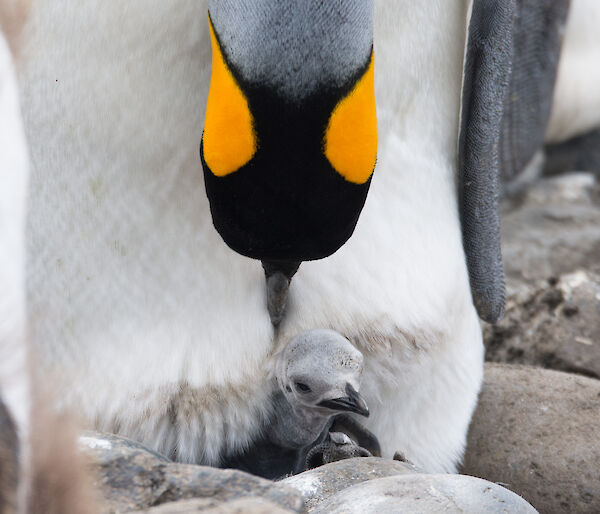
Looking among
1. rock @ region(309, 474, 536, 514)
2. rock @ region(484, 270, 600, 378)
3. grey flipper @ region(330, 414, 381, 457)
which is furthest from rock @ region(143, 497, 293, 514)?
rock @ region(484, 270, 600, 378)

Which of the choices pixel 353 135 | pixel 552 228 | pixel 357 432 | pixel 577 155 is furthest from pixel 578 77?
pixel 353 135

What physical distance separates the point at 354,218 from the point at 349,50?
191 mm

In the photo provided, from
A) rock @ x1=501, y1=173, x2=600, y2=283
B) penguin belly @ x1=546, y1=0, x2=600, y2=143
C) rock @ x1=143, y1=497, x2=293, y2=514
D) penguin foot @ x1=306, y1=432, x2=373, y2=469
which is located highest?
penguin belly @ x1=546, y1=0, x2=600, y2=143

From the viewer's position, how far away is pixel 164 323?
1340 mm

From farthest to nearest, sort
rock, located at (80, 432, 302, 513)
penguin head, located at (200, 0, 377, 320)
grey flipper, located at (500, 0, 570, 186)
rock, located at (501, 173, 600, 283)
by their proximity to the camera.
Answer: rock, located at (501, 173, 600, 283) < grey flipper, located at (500, 0, 570, 186) < penguin head, located at (200, 0, 377, 320) < rock, located at (80, 432, 302, 513)

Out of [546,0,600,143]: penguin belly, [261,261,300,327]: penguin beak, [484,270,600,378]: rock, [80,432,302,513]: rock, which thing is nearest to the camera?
[80,432,302,513]: rock

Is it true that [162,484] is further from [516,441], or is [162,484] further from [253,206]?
[516,441]

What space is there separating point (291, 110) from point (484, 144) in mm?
484

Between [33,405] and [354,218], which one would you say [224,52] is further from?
[33,405]

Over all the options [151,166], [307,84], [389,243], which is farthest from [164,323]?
[307,84]

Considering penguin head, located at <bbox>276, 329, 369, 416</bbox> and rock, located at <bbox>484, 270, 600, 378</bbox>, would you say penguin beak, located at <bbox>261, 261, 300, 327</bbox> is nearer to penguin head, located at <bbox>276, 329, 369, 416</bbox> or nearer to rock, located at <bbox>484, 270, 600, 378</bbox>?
penguin head, located at <bbox>276, 329, 369, 416</bbox>

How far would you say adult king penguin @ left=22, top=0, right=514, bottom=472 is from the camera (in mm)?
1054

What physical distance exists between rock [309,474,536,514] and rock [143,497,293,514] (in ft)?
0.62

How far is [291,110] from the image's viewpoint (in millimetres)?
1040
